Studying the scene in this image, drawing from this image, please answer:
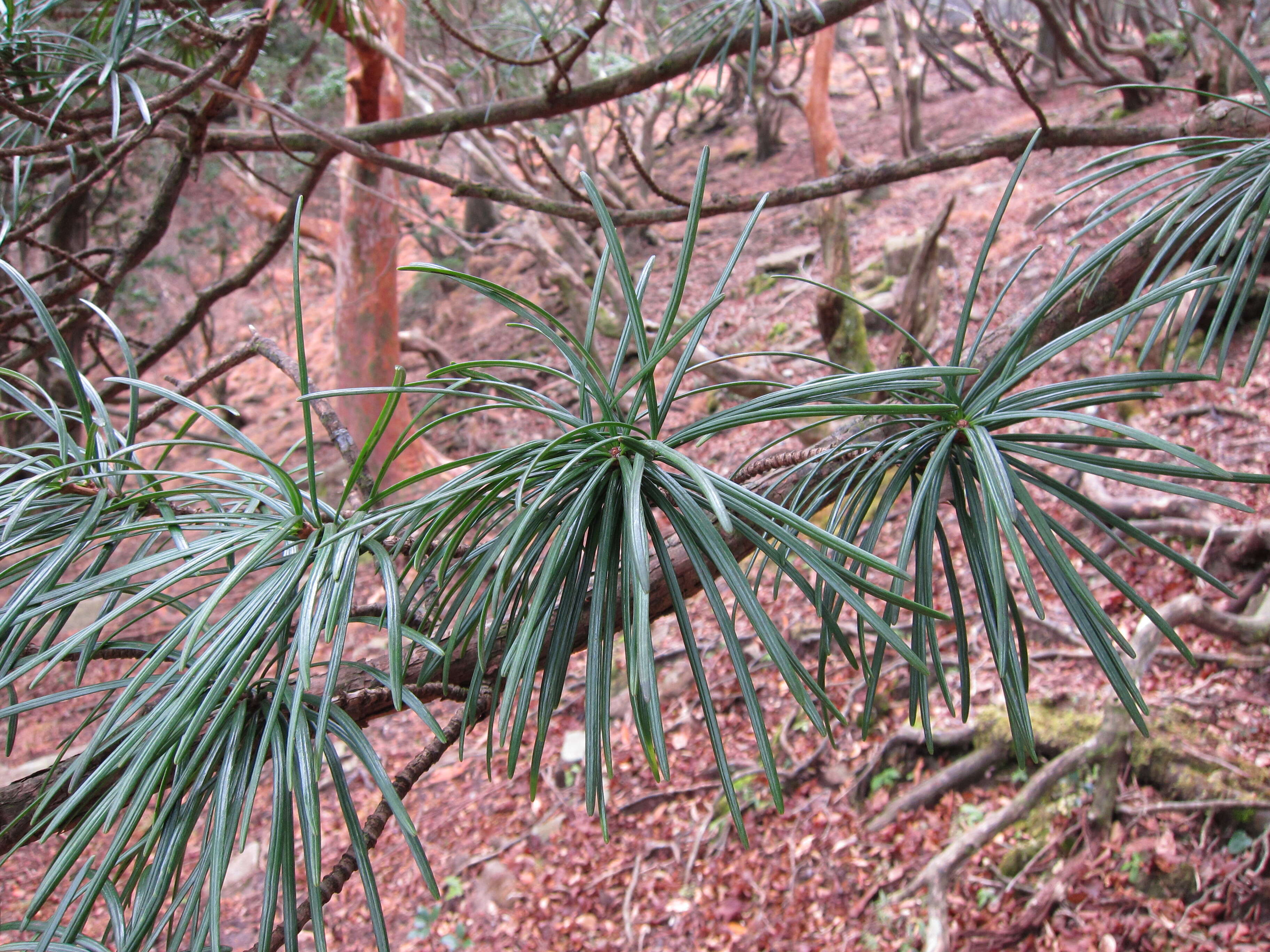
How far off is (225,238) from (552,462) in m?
7.43

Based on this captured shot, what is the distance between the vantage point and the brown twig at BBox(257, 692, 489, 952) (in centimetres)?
66

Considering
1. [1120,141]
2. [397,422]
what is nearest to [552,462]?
[1120,141]

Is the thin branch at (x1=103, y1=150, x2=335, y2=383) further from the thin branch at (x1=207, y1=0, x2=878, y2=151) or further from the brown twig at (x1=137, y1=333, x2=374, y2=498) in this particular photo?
the brown twig at (x1=137, y1=333, x2=374, y2=498)

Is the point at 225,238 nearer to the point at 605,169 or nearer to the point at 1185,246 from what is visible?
the point at 605,169

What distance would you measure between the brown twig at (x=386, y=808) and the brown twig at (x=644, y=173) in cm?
112

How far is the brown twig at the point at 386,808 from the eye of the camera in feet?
2.17

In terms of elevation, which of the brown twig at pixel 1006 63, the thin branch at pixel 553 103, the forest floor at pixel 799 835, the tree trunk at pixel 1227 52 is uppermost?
the tree trunk at pixel 1227 52

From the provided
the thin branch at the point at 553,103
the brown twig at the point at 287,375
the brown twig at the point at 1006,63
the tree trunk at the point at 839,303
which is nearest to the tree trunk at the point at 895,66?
the tree trunk at the point at 839,303

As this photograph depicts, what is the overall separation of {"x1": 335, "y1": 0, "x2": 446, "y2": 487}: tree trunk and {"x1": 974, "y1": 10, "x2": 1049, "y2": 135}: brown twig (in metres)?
3.66

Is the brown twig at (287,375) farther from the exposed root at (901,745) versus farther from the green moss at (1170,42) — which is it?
the green moss at (1170,42)

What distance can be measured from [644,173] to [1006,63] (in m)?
0.79

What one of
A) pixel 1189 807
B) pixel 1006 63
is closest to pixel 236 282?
pixel 1006 63

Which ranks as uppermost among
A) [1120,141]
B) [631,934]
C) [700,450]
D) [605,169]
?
[605,169]

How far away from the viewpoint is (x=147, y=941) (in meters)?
0.60
